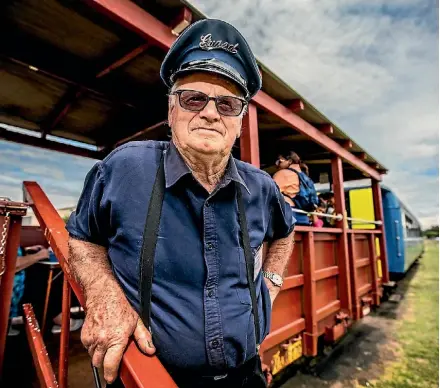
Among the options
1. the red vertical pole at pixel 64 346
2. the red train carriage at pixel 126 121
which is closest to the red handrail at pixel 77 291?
the red train carriage at pixel 126 121

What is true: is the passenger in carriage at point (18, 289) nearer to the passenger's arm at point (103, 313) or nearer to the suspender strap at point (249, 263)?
the passenger's arm at point (103, 313)

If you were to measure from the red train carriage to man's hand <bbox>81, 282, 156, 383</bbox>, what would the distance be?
1.6 inches

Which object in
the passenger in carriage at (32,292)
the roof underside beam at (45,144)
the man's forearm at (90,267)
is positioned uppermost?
the roof underside beam at (45,144)

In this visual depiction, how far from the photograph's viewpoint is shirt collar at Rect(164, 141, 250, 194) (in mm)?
1107

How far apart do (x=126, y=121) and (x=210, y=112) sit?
3.01 m

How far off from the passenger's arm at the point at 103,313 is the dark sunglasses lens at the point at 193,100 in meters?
0.70

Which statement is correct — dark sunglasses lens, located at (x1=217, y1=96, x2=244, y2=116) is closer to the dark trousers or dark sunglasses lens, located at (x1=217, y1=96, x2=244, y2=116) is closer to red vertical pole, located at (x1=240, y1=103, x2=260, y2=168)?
the dark trousers

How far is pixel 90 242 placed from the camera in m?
1.12

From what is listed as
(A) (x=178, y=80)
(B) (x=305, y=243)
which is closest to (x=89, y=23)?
(A) (x=178, y=80)

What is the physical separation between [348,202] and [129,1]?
7263mm

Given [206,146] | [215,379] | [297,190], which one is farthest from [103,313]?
[297,190]

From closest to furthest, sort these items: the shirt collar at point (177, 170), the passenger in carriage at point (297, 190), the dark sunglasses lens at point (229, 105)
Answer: the shirt collar at point (177, 170)
the dark sunglasses lens at point (229, 105)
the passenger in carriage at point (297, 190)

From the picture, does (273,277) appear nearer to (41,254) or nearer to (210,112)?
(210,112)

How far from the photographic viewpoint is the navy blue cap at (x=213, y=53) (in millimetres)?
1183
